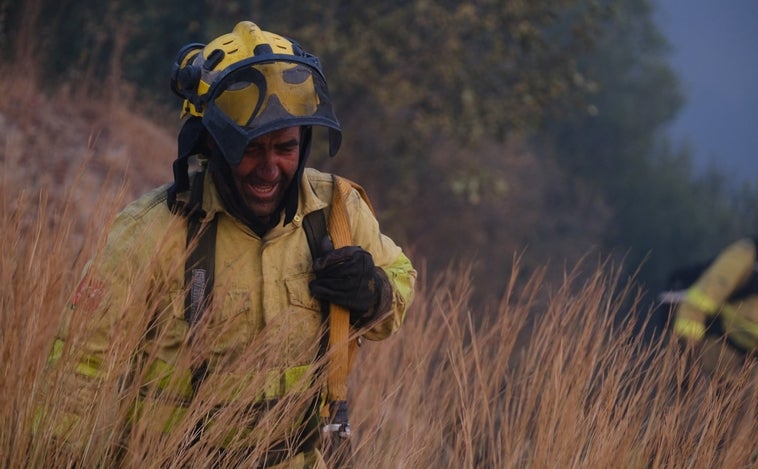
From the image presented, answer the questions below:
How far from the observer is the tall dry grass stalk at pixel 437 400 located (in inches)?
78.4

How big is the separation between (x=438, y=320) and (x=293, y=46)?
103 cm

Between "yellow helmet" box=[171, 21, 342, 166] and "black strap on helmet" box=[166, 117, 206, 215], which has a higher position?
"yellow helmet" box=[171, 21, 342, 166]

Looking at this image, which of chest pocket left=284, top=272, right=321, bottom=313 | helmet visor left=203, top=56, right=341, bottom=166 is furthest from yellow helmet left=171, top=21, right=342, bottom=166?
chest pocket left=284, top=272, right=321, bottom=313

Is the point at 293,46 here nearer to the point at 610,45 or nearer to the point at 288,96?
the point at 288,96

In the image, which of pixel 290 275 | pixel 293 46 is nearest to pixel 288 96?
pixel 293 46

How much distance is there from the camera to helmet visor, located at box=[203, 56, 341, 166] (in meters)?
2.39

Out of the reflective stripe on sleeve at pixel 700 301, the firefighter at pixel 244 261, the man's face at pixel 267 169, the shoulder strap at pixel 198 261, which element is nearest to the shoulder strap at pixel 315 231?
the firefighter at pixel 244 261

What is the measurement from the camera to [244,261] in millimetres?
2473

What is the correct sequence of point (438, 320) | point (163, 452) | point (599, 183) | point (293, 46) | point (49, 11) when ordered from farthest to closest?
1. point (599, 183)
2. point (49, 11)
3. point (438, 320)
4. point (293, 46)
5. point (163, 452)

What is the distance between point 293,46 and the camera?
260 centimetres

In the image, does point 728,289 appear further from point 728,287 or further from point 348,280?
point 348,280

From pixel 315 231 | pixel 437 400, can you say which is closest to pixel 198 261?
pixel 315 231

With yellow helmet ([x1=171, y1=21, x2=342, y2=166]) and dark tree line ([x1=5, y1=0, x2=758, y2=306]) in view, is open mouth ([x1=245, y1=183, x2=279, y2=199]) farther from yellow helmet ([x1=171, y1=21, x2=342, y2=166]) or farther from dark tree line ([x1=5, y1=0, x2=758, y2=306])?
dark tree line ([x1=5, y1=0, x2=758, y2=306])

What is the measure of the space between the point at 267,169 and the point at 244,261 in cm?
23
